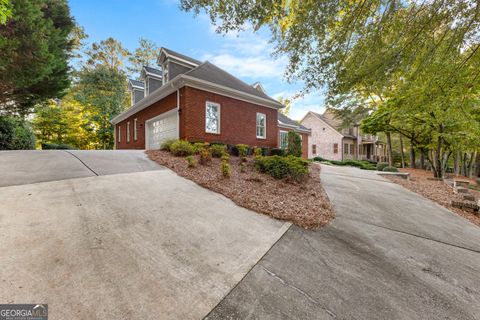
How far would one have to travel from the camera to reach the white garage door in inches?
395

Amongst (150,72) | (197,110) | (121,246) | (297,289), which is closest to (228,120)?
(197,110)

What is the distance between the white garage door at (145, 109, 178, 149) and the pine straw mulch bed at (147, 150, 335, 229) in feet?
12.8

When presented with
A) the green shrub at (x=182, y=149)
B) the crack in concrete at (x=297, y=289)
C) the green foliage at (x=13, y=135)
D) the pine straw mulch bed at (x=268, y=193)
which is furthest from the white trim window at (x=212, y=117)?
the green foliage at (x=13, y=135)

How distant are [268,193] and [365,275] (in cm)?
261

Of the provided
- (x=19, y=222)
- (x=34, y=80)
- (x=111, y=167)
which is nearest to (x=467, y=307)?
(x=19, y=222)

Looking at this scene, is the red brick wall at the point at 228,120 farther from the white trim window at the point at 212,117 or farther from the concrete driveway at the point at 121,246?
the concrete driveway at the point at 121,246

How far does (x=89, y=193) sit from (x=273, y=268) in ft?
11.7

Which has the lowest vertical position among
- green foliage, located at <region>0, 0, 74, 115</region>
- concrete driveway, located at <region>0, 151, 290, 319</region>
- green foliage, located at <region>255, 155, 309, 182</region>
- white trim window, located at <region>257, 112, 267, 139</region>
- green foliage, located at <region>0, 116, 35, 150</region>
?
concrete driveway, located at <region>0, 151, 290, 319</region>

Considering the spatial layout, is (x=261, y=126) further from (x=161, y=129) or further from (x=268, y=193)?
(x=268, y=193)

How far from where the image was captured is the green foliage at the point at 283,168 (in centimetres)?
596

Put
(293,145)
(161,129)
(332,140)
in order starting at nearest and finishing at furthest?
(161,129) < (293,145) < (332,140)

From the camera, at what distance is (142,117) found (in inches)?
504

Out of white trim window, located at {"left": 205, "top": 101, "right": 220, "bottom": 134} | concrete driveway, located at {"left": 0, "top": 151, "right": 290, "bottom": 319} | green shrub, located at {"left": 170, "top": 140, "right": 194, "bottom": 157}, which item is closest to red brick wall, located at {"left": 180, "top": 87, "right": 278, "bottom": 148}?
white trim window, located at {"left": 205, "top": 101, "right": 220, "bottom": 134}

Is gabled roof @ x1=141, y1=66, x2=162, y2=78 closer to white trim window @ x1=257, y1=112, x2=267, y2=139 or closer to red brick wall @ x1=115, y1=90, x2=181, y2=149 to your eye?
red brick wall @ x1=115, y1=90, x2=181, y2=149
